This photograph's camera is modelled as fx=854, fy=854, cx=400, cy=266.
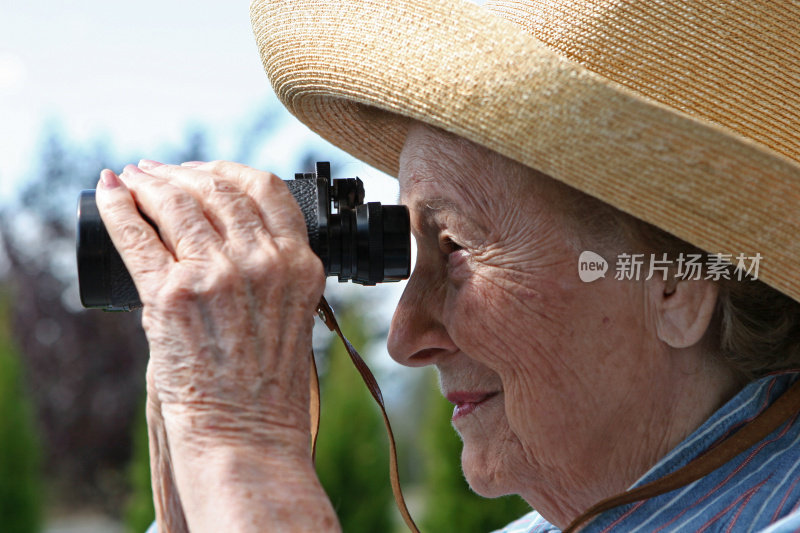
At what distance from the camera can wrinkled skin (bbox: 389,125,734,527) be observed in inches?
50.9

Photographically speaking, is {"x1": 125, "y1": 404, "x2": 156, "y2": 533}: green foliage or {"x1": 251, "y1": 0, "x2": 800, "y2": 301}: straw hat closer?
{"x1": 251, "y1": 0, "x2": 800, "y2": 301}: straw hat

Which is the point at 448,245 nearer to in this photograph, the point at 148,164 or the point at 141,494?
the point at 148,164

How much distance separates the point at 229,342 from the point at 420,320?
1.47 feet

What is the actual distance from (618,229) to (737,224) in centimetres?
19

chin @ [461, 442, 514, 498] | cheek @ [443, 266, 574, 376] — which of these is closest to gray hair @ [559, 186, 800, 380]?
cheek @ [443, 266, 574, 376]

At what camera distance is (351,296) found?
30.7 ft

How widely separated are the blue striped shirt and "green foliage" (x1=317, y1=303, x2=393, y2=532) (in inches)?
198

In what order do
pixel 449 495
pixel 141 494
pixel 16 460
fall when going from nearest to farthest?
pixel 449 495 < pixel 141 494 < pixel 16 460

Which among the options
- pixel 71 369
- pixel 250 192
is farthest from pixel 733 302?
pixel 71 369

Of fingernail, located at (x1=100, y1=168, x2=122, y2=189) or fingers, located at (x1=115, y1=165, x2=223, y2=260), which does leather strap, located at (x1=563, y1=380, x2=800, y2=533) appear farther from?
fingernail, located at (x1=100, y1=168, x2=122, y2=189)

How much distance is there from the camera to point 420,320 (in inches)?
56.8

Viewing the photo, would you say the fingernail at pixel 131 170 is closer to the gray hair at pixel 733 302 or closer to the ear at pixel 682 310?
the gray hair at pixel 733 302

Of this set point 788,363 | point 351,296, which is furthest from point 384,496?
point 788,363

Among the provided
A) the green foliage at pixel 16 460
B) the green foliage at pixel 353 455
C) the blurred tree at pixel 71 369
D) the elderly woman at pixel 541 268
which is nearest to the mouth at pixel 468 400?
the elderly woman at pixel 541 268
